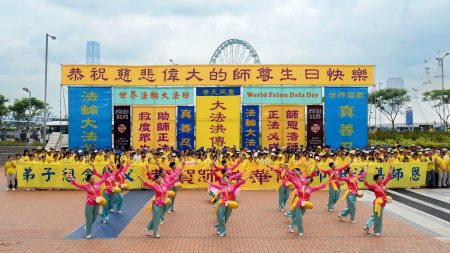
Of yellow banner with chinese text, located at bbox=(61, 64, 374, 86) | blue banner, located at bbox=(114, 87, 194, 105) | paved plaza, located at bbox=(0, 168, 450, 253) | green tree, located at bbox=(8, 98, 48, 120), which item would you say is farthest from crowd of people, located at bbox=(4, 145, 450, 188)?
green tree, located at bbox=(8, 98, 48, 120)

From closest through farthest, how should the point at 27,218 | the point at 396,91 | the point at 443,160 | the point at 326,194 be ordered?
the point at 27,218 < the point at 326,194 < the point at 443,160 < the point at 396,91

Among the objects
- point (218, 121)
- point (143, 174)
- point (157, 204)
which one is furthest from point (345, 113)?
point (157, 204)

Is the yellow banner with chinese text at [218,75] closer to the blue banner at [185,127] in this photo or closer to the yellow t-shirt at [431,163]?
the blue banner at [185,127]

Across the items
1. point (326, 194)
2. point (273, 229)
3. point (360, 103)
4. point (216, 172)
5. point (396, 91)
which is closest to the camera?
point (273, 229)

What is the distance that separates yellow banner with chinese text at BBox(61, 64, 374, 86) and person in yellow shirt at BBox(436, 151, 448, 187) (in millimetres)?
6015

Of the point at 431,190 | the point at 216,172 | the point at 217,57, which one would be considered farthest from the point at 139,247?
the point at 217,57

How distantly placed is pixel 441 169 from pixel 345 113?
5936 mm

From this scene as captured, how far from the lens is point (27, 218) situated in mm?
12391

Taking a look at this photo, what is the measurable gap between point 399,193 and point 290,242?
8.68 meters

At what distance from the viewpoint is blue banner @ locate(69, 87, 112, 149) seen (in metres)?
22.7

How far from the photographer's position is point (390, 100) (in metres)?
60.6

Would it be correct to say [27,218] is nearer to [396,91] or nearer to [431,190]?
[431,190]

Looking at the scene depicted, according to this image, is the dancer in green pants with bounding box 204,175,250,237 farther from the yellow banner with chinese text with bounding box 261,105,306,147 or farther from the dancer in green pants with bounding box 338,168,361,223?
the yellow banner with chinese text with bounding box 261,105,306,147

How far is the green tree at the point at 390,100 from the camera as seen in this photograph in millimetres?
58875
